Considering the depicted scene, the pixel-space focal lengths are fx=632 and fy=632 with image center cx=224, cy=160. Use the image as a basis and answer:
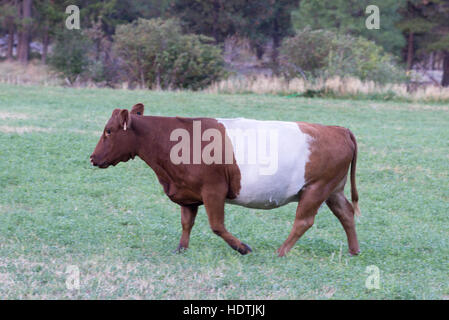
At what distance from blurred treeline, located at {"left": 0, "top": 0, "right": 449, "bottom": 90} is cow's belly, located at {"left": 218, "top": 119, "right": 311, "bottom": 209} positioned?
19201 millimetres

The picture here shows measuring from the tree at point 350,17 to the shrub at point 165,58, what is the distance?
34.3 feet

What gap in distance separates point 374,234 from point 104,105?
12698 mm

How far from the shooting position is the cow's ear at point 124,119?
6320mm

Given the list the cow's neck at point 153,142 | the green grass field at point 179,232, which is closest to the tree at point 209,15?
the green grass field at point 179,232

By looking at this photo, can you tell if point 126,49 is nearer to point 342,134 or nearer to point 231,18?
point 231,18

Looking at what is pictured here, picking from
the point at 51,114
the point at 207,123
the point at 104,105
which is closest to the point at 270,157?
the point at 207,123

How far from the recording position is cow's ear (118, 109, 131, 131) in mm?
6320

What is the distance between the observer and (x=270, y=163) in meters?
6.30

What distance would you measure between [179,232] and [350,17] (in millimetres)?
32436
